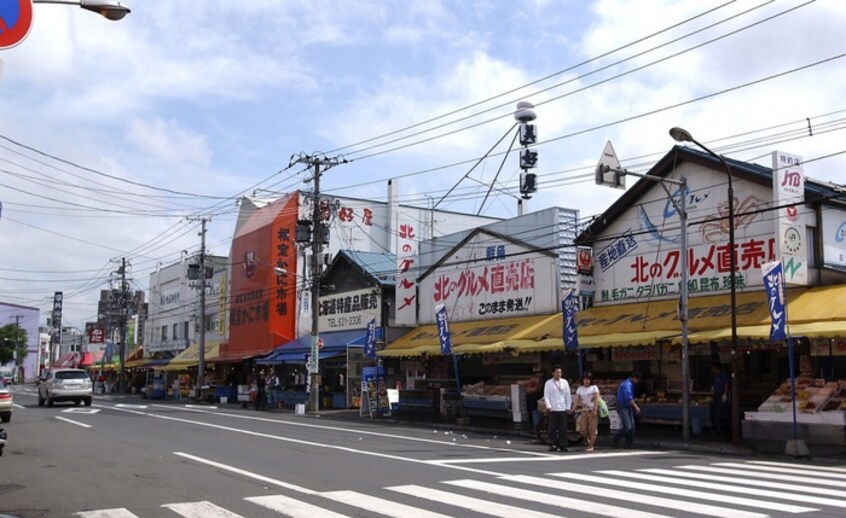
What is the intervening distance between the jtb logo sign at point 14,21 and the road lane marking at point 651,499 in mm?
8564

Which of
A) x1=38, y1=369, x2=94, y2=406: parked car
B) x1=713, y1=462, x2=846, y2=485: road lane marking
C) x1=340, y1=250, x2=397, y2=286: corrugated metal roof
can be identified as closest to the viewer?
x1=713, y1=462, x2=846, y2=485: road lane marking

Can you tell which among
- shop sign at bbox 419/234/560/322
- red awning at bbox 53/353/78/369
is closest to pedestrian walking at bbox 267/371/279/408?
shop sign at bbox 419/234/560/322

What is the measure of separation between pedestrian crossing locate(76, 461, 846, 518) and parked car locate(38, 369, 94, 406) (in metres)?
30.6

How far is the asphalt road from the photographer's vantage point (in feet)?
29.9

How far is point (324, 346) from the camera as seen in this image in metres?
36.5

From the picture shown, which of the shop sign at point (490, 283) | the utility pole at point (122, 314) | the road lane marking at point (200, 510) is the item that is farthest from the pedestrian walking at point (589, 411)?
the utility pole at point (122, 314)

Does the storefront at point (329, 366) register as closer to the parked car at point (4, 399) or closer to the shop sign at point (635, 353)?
the shop sign at point (635, 353)

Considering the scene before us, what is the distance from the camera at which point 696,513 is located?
28.6 feet

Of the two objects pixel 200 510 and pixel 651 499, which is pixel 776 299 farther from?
pixel 200 510

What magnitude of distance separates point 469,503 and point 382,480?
244 cm

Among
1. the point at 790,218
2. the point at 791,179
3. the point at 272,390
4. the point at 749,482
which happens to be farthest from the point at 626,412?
the point at 272,390

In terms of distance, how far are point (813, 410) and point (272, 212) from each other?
32742mm

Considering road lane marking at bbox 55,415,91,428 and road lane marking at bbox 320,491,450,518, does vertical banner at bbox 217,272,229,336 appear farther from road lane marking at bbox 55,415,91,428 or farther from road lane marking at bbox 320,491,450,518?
road lane marking at bbox 320,491,450,518

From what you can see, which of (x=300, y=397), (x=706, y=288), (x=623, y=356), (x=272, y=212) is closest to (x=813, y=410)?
(x=706, y=288)
